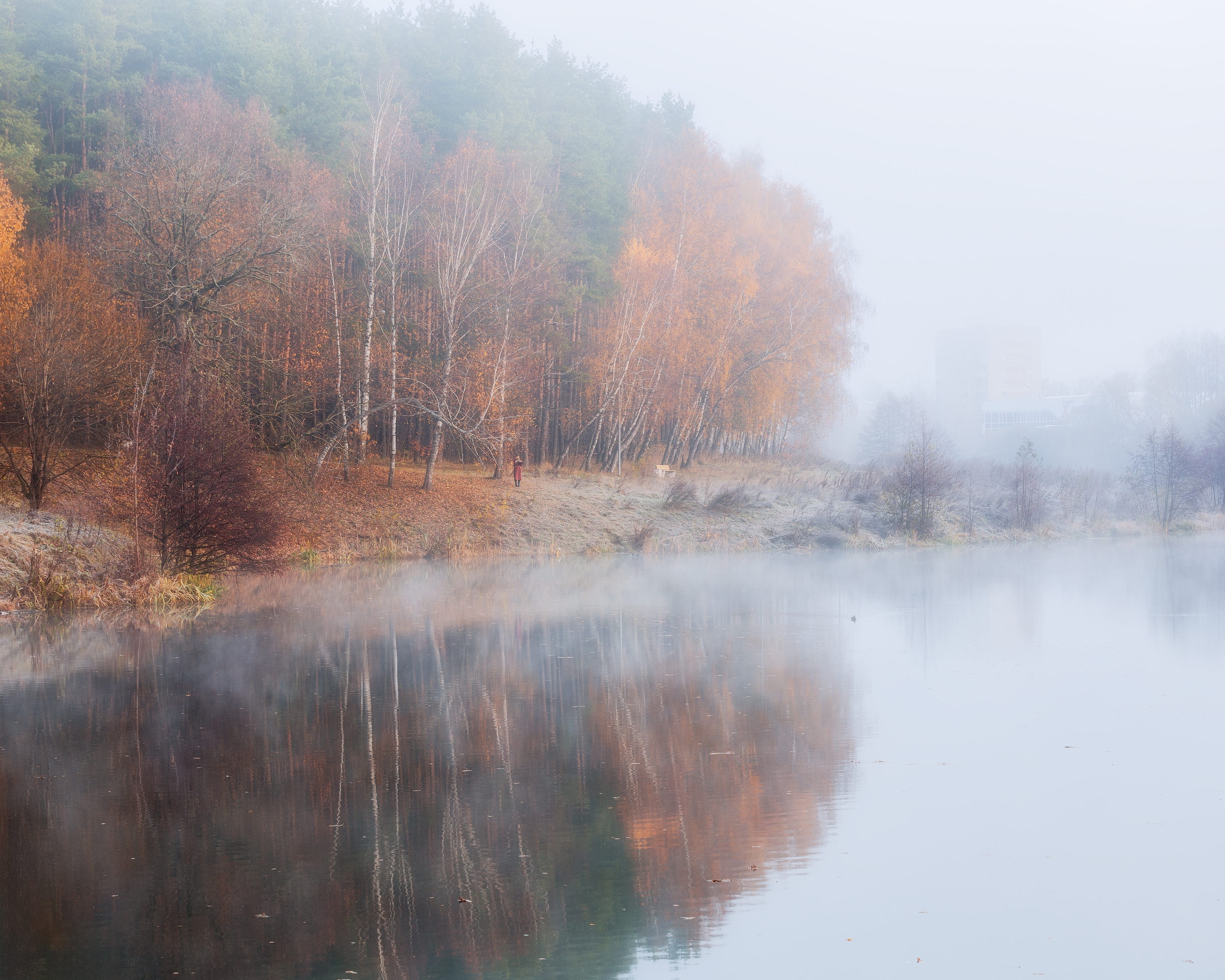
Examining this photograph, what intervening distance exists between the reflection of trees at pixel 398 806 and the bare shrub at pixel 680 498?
69.8 feet

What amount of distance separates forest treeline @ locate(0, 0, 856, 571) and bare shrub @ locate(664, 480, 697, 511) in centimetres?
482

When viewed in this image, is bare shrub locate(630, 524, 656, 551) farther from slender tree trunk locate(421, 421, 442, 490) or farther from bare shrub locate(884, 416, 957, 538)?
bare shrub locate(884, 416, 957, 538)

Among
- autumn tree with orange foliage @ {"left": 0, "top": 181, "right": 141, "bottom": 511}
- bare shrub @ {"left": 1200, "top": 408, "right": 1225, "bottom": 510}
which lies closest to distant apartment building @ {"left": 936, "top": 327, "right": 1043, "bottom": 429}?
bare shrub @ {"left": 1200, "top": 408, "right": 1225, "bottom": 510}

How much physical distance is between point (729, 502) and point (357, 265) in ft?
48.9

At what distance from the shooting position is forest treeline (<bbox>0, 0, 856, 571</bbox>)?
74.0 feet

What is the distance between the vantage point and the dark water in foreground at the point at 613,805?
4703 mm

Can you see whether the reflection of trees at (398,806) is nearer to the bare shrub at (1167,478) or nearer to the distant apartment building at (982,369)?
the bare shrub at (1167,478)

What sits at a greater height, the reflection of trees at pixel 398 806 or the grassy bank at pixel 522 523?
the grassy bank at pixel 522 523

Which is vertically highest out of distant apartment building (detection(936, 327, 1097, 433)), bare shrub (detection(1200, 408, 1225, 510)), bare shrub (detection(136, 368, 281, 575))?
distant apartment building (detection(936, 327, 1097, 433))

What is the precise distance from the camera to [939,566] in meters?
26.2

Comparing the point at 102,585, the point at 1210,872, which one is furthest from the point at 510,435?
the point at 1210,872

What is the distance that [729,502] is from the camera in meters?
34.4

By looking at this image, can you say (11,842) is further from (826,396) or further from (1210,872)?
(826,396)

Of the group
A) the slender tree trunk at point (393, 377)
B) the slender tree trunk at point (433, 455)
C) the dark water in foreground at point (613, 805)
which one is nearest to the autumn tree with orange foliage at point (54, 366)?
the slender tree trunk at point (393, 377)
